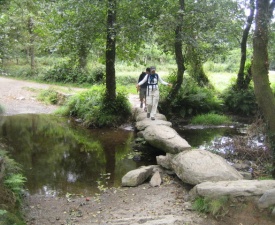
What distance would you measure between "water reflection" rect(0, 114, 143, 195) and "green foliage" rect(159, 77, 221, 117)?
3.46 m

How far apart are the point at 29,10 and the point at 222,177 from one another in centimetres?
2308

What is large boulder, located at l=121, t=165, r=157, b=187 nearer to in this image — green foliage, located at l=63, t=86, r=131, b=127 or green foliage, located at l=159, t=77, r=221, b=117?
green foliage, located at l=63, t=86, r=131, b=127

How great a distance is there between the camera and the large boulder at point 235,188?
18.8 feet

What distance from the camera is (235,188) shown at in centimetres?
584

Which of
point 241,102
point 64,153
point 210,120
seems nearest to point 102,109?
point 64,153

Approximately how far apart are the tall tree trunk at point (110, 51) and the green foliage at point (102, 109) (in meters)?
0.37

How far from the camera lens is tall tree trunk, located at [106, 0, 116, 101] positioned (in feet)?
39.6

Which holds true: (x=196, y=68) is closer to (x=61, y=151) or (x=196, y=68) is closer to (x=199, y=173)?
(x=61, y=151)

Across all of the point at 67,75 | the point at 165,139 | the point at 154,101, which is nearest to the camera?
the point at 165,139

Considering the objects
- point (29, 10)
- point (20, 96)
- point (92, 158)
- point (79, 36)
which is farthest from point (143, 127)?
point (29, 10)

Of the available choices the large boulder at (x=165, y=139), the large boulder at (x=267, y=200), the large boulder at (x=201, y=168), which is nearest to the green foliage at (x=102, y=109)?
the large boulder at (x=165, y=139)

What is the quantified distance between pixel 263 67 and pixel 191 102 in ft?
29.5

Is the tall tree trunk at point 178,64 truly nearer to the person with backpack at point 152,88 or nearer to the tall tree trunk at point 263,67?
the person with backpack at point 152,88

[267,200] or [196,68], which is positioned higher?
[196,68]
